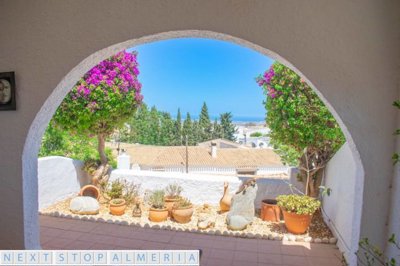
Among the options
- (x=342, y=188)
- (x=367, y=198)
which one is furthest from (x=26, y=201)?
(x=342, y=188)

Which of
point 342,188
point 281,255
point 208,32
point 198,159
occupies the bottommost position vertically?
point 198,159

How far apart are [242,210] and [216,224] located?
57 centimetres

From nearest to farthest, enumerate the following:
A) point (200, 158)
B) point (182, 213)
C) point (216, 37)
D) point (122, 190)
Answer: point (216, 37), point (182, 213), point (122, 190), point (200, 158)

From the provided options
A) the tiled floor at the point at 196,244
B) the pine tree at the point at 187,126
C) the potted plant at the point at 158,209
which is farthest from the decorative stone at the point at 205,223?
the pine tree at the point at 187,126

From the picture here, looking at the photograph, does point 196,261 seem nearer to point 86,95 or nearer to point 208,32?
point 208,32

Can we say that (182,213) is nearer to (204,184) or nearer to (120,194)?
(204,184)

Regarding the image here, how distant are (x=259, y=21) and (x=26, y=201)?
282 centimetres

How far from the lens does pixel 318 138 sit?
5.39 meters

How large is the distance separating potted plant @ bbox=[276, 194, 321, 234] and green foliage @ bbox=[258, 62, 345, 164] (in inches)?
45.7

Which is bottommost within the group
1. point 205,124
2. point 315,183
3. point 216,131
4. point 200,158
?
point 200,158

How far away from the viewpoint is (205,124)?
5331 cm

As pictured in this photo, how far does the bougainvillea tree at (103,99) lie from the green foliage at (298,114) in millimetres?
3196

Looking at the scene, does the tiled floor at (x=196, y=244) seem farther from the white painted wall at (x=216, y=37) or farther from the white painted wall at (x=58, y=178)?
the white painted wall at (x=216, y=37)

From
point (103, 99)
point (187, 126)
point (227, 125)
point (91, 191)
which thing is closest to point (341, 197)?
point (103, 99)
